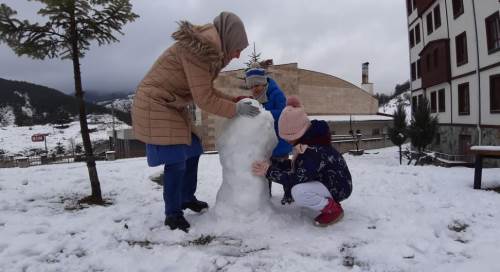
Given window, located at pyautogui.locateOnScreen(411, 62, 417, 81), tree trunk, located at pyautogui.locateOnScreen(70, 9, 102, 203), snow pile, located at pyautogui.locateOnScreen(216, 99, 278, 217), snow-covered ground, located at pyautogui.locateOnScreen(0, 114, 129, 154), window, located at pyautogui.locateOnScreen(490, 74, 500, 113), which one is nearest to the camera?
snow pile, located at pyautogui.locateOnScreen(216, 99, 278, 217)

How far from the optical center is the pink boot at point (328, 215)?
3.25 meters

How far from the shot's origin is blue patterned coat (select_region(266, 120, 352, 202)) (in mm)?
3201

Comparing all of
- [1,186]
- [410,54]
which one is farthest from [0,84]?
[1,186]

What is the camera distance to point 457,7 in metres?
19.7

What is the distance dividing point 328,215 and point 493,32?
680 inches

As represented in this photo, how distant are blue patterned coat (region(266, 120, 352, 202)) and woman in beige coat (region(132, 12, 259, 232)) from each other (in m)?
0.62

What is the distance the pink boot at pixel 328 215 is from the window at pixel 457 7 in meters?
19.9

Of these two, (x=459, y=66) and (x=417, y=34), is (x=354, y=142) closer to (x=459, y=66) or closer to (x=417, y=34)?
(x=417, y=34)

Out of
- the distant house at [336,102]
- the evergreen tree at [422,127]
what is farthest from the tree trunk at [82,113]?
the distant house at [336,102]

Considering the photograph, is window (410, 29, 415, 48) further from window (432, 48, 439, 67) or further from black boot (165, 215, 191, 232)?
black boot (165, 215, 191, 232)

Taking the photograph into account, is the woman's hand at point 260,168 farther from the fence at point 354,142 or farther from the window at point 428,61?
the fence at point 354,142

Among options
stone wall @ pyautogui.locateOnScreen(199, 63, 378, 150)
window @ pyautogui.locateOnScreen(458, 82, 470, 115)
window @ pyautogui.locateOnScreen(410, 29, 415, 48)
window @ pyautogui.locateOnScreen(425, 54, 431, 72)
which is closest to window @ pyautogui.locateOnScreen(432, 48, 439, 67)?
window @ pyautogui.locateOnScreen(425, 54, 431, 72)

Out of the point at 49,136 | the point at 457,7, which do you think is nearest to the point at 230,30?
the point at 457,7

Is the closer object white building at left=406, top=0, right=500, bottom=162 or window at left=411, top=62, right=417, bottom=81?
white building at left=406, top=0, right=500, bottom=162
